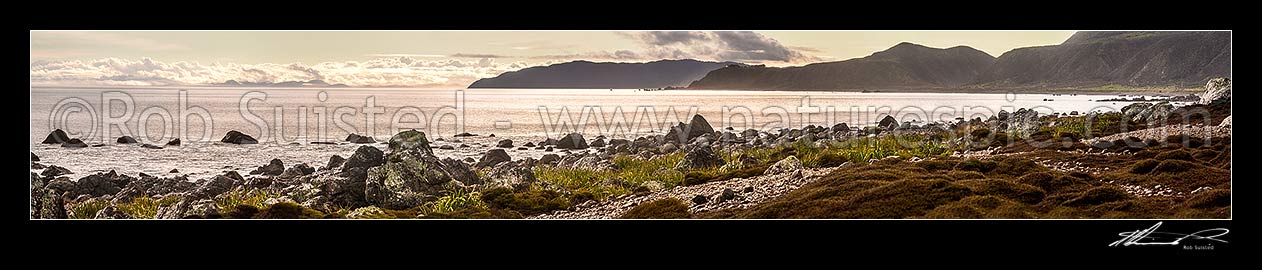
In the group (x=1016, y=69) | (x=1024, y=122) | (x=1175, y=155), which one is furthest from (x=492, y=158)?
(x=1175, y=155)

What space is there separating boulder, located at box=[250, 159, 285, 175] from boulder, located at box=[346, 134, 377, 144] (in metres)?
1.02

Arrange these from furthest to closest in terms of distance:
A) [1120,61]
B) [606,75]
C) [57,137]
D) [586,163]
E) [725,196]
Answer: [586,163]
[606,75]
[1120,61]
[57,137]
[725,196]

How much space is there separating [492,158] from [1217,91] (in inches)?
413

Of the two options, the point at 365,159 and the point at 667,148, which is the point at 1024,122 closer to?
the point at 667,148

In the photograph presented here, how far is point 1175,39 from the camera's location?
10305mm

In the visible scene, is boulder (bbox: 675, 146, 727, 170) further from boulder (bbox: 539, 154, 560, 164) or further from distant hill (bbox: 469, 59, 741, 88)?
boulder (bbox: 539, 154, 560, 164)

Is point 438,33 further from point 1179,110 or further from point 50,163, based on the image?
point 1179,110

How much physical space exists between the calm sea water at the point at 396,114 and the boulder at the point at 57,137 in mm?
83

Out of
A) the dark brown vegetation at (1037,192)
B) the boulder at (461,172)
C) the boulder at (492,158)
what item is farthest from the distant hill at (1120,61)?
the boulder at (461,172)

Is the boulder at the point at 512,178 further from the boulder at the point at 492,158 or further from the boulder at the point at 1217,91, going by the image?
the boulder at the point at 1217,91

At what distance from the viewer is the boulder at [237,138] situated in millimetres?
11914

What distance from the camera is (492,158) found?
1266 centimetres

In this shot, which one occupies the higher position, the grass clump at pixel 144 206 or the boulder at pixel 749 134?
the boulder at pixel 749 134
